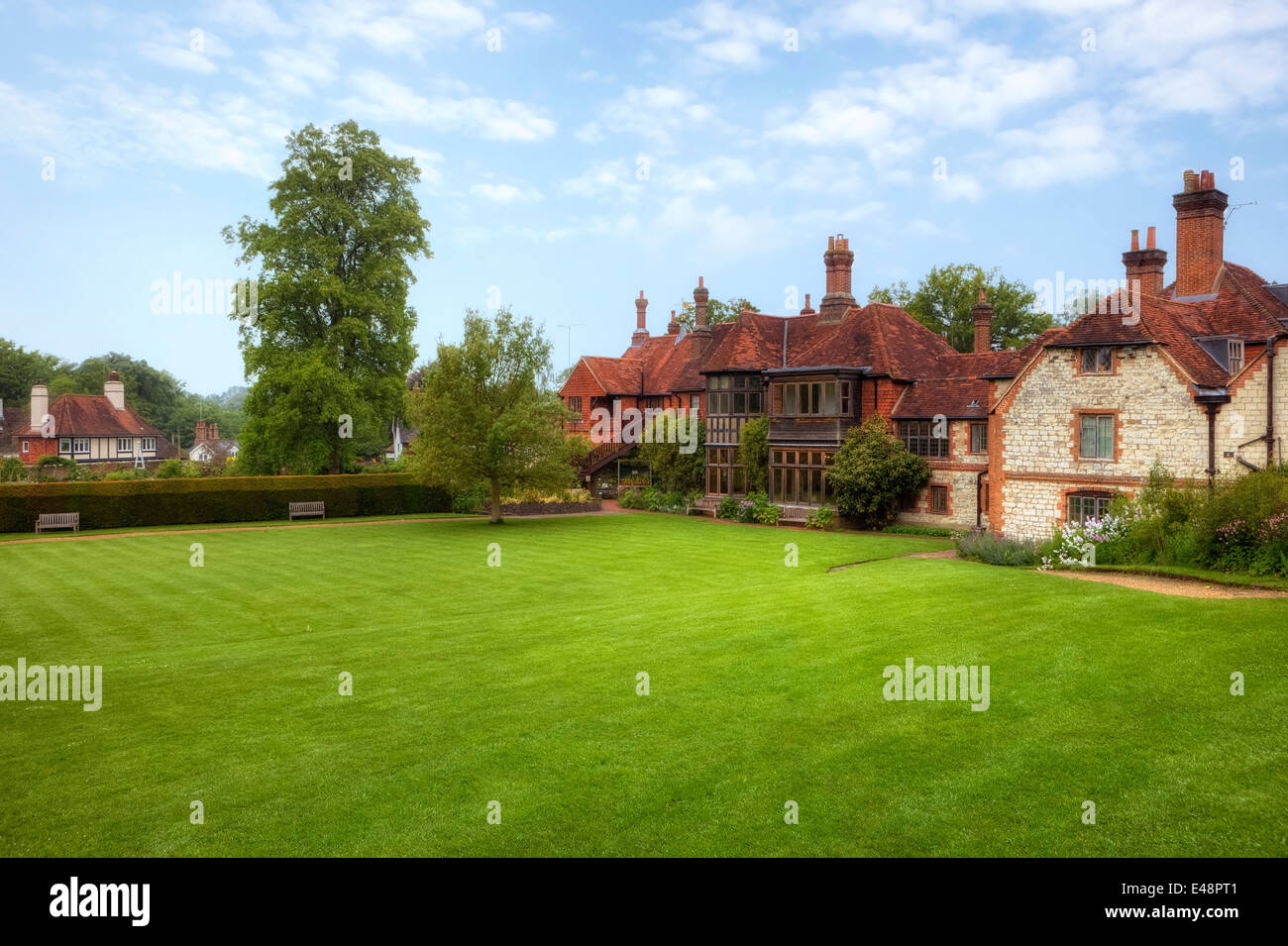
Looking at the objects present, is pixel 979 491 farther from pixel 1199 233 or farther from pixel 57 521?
pixel 57 521

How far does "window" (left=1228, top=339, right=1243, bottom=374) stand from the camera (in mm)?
26375

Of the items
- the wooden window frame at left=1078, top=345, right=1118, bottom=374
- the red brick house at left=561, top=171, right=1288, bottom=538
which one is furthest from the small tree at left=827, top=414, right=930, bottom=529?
the wooden window frame at left=1078, top=345, right=1118, bottom=374

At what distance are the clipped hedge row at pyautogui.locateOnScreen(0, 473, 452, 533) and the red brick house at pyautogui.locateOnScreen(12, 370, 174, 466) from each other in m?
42.9

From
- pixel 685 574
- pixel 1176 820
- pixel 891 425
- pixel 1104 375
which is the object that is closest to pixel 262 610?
pixel 685 574

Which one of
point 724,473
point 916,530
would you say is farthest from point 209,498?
point 916,530

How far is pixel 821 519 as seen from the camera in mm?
37719

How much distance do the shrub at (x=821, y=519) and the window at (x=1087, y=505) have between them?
1098 centimetres

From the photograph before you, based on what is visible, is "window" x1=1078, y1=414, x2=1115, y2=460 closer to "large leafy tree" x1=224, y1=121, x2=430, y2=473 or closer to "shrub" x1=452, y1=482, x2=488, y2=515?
"shrub" x1=452, y1=482, x2=488, y2=515

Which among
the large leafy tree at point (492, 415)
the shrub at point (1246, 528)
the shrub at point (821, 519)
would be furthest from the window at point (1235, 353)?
the large leafy tree at point (492, 415)

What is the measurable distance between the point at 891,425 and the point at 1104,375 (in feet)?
38.4

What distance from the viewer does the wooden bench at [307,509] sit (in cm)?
4216

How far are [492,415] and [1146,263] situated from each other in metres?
26.6

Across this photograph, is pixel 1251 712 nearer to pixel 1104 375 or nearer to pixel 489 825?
pixel 489 825

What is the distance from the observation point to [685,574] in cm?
2455
